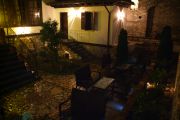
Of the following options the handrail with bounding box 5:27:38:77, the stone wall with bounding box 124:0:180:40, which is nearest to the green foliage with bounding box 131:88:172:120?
the handrail with bounding box 5:27:38:77

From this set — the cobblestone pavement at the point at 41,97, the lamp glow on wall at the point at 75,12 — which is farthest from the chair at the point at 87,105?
the lamp glow on wall at the point at 75,12

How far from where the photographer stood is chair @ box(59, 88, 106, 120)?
200 inches

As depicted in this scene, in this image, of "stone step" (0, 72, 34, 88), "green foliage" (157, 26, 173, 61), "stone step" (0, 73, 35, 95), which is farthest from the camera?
"green foliage" (157, 26, 173, 61)

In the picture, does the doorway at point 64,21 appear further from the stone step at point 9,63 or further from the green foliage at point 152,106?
the green foliage at point 152,106

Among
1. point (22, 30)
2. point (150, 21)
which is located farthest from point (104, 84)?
point (150, 21)

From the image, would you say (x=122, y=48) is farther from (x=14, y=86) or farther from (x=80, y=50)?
(x=14, y=86)

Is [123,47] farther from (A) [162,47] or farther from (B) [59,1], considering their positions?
(B) [59,1]

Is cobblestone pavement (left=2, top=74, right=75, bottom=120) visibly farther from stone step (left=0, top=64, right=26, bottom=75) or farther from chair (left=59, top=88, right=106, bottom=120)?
chair (left=59, top=88, right=106, bottom=120)

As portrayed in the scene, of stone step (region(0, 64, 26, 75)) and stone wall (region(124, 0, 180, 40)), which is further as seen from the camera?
stone wall (region(124, 0, 180, 40))

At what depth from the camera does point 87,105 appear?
5227 millimetres

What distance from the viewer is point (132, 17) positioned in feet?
59.1

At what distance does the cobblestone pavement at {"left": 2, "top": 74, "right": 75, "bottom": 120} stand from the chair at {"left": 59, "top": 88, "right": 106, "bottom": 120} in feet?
5.17

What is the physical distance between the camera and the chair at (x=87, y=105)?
5.09m

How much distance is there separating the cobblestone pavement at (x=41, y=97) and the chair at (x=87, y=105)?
1.58m
